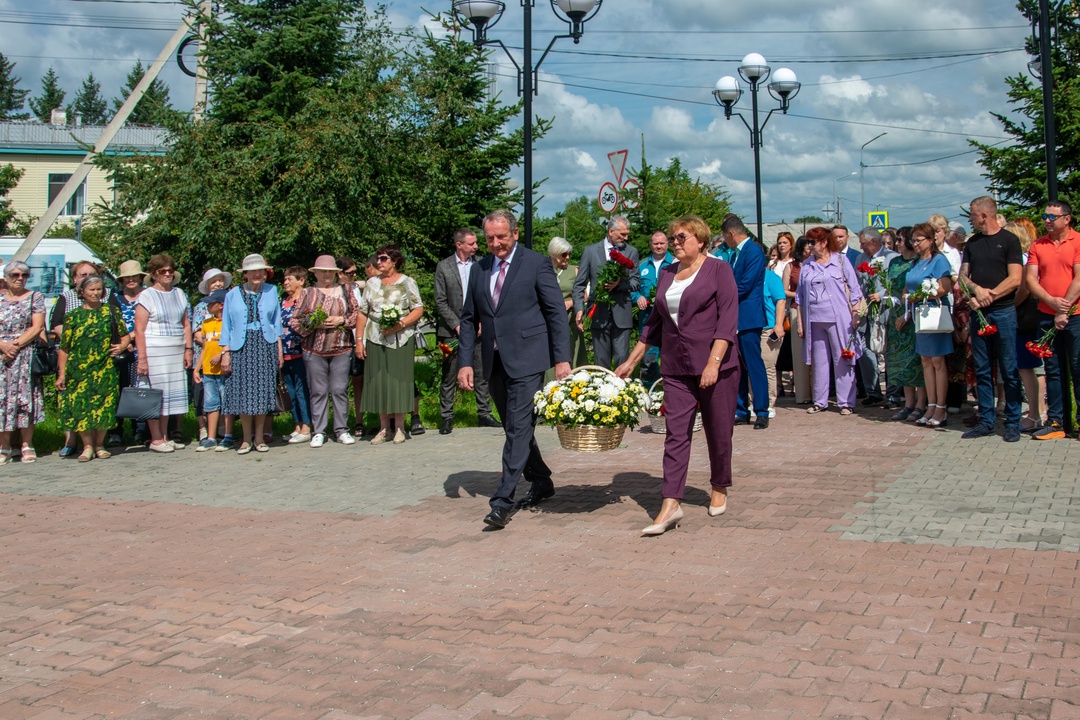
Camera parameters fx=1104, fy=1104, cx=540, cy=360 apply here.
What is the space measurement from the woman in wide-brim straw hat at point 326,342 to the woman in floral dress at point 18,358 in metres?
2.58

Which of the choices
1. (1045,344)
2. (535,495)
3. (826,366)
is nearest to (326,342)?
(535,495)

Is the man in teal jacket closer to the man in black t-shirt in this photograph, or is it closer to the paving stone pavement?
the paving stone pavement

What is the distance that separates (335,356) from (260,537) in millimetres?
4305

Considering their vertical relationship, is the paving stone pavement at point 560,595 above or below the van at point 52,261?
below

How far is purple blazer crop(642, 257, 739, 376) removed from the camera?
24.0 feet

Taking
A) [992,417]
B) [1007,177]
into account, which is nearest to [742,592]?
[992,417]

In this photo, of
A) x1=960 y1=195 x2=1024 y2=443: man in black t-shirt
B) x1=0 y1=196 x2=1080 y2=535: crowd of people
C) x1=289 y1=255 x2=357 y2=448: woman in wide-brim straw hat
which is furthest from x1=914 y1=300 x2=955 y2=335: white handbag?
x1=289 y1=255 x2=357 y2=448: woman in wide-brim straw hat

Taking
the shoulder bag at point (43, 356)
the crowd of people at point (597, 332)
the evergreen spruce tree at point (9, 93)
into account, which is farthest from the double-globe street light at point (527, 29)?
the evergreen spruce tree at point (9, 93)

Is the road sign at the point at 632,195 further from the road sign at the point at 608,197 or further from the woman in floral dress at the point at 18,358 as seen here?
the woman in floral dress at the point at 18,358

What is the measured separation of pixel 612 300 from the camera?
11.9 meters

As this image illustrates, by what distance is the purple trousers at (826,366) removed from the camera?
12508mm

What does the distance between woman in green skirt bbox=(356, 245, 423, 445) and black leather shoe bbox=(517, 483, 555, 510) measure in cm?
360

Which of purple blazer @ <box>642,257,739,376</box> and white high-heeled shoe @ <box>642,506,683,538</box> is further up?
purple blazer @ <box>642,257,739,376</box>

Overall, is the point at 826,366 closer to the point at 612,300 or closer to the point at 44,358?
the point at 612,300
